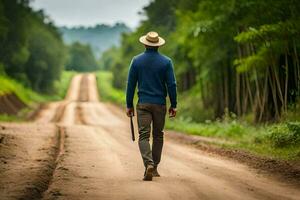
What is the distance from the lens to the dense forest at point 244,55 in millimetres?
21791

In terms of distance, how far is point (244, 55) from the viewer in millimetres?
30438

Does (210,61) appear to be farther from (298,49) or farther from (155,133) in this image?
(155,133)

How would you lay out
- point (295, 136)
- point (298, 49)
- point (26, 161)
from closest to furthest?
point (26, 161)
point (295, 136)
point (298, 49)

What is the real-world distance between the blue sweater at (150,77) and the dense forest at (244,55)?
8783mm

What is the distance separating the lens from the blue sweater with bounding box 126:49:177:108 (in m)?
10.6

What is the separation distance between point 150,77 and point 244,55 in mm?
20503

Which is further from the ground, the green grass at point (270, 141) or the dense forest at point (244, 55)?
the dense forest at point (244, 55)

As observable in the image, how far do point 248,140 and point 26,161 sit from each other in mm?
9663

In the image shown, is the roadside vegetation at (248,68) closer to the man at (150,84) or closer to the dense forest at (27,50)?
the man at (150,84)

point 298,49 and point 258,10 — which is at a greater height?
point 258,10

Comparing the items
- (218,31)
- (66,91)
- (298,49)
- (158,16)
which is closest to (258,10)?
(298,49)

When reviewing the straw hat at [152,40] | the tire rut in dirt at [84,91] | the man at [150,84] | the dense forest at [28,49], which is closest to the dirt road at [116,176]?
the man at [150,84]

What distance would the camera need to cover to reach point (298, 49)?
22.5 meters

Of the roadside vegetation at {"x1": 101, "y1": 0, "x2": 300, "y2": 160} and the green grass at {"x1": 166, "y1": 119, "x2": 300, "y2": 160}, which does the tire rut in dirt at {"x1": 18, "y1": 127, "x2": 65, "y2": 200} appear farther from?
the roadside vegetation at {"x1": 101, "y1": 0, "x2": 300, "y2": 160}
